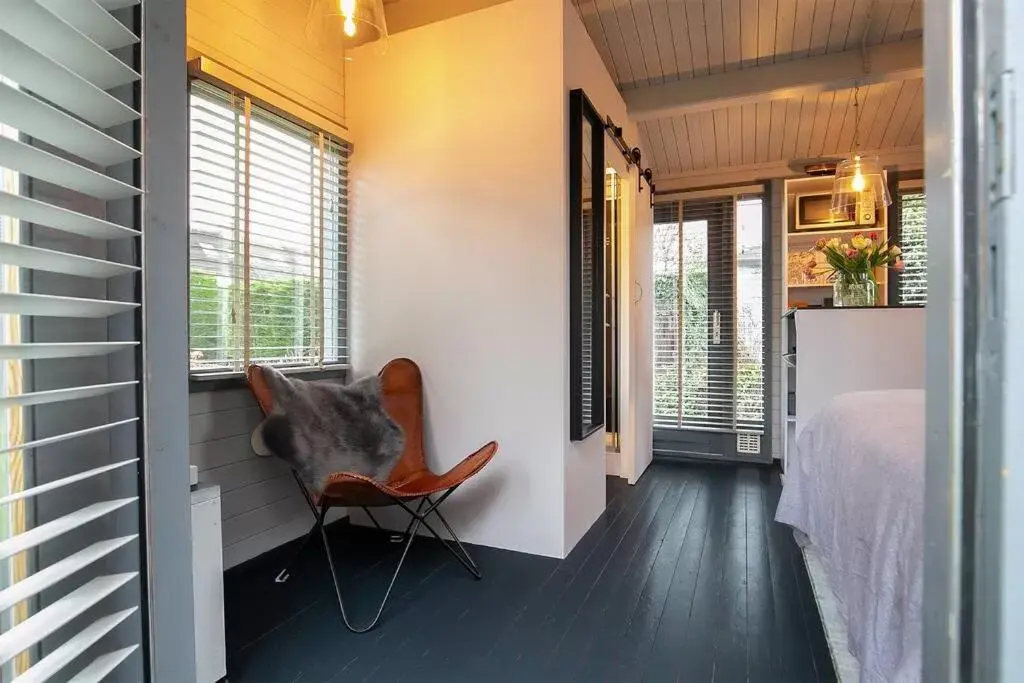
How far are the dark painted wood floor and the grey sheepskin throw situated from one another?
0.47 meters

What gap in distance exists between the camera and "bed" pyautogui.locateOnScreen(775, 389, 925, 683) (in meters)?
1.08

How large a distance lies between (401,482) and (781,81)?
3.28m

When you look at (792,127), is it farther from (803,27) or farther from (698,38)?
(698,38)

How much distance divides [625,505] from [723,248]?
2.52 metres

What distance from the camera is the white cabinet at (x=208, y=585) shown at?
1.50 metres

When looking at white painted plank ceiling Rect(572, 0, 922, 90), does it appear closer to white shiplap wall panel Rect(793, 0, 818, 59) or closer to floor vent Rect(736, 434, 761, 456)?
white shiplap wall panel Rect(793, 0, 818, 59)

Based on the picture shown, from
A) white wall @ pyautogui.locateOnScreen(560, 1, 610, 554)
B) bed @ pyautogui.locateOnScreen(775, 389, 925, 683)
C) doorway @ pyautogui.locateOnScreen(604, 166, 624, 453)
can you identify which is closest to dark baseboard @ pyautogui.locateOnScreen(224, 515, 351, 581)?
white wall @ pyautogui.locateOnScreen(560, 1, 610, 554)

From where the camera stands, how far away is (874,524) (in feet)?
4.30

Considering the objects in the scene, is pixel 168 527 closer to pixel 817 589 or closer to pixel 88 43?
pixel 88 43

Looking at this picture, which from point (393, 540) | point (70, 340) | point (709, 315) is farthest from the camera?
point (709, 315)

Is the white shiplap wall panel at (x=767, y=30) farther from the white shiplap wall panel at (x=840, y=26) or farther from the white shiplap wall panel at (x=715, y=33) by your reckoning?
the white shiplap wall panel at (x=840, y=26)

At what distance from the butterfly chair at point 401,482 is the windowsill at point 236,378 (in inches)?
7.8

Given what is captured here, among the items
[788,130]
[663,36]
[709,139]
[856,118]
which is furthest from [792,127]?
[663,36]

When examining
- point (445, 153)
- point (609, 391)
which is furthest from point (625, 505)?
point (445, 153)
